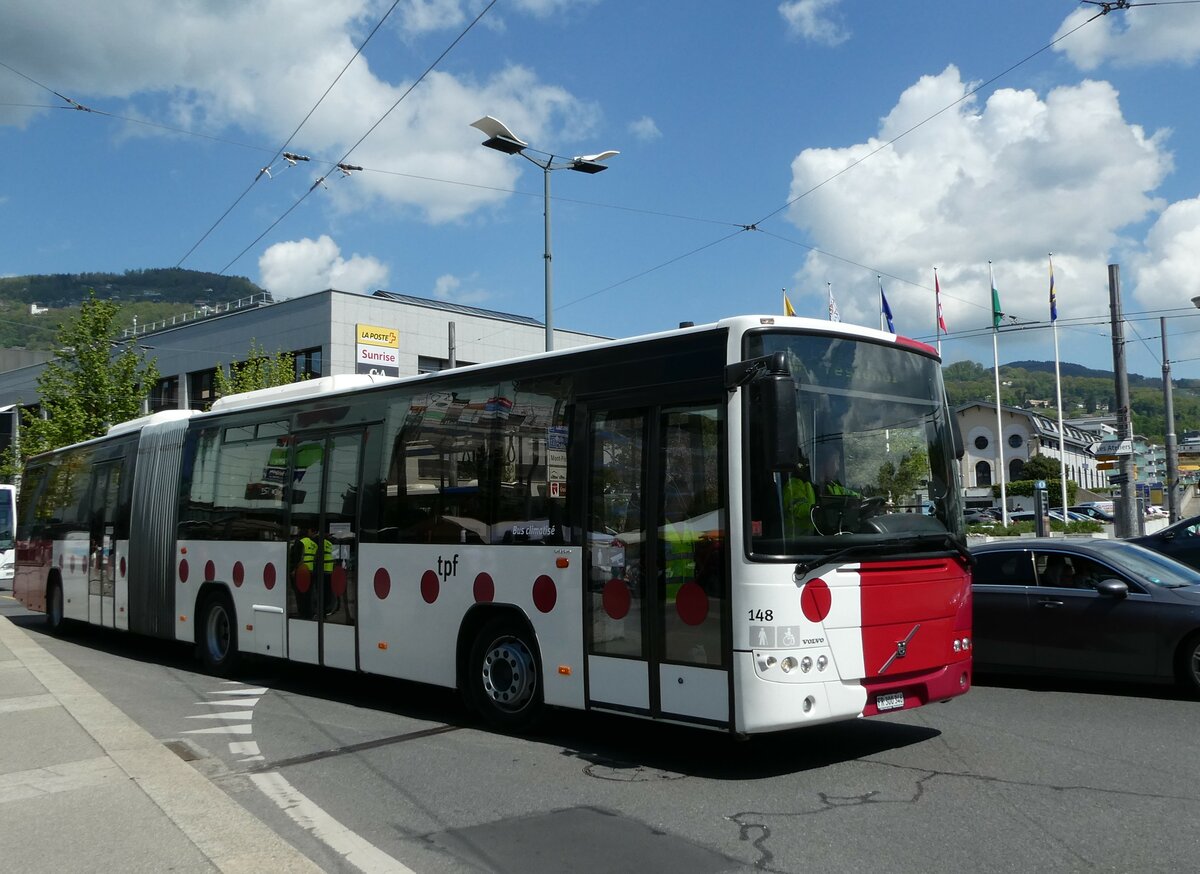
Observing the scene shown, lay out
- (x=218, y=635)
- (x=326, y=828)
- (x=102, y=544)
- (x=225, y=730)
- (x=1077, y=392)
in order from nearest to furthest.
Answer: (x=326, y=828), (x=225, y=730), (x=218, y=635), (x=102, y=544), (x=1077, y=392)

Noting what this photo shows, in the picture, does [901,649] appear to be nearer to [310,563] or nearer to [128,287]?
[310,563]

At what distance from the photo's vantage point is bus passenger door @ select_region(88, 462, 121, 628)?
15664 mm

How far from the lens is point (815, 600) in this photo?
6.91m

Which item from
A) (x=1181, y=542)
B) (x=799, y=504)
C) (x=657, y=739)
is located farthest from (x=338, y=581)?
(x=1181, y=542)

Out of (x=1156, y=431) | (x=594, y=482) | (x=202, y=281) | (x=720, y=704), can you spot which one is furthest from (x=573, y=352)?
(x=1156, y=431)

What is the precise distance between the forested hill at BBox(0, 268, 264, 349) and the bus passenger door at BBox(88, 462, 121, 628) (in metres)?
23.3

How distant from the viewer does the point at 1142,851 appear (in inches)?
206

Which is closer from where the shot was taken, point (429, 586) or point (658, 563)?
point (658, 563)

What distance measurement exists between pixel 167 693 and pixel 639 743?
588 cm

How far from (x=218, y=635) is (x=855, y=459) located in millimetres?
8836

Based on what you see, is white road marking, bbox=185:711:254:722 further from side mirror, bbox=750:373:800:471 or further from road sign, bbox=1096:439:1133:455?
road sign, bbox=1096:439:1133:455

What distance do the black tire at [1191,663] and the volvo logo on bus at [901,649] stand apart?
11.3 ft

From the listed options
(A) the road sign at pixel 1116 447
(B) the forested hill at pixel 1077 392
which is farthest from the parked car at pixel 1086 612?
(B) the forested hill at pixel 1077 392

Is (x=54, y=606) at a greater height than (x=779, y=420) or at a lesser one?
lesser
